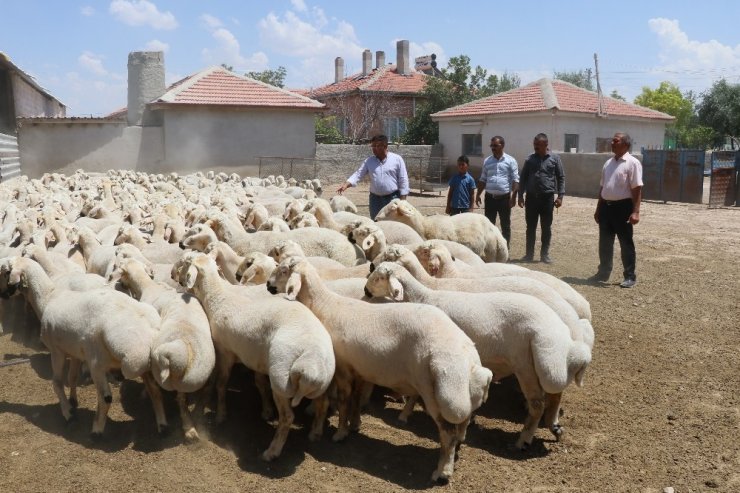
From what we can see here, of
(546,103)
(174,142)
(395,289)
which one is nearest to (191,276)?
(395,289)

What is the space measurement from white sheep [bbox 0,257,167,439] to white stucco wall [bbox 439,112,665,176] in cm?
2632

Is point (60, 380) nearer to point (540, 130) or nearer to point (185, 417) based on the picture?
point (185, 417)

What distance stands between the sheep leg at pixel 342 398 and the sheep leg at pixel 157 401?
53.3 inches

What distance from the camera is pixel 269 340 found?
5.29 m

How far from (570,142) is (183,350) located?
93.8 feet

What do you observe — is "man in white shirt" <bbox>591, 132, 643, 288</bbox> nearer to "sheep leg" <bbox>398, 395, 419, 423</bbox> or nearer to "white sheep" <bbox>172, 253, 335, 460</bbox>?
"sheep leg" <bbox>398, 395, 419, 423</bbox>

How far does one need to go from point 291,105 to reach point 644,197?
13714mm

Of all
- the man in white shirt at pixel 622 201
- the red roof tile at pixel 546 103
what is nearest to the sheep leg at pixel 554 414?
the man in white shirt at pixel 622 201

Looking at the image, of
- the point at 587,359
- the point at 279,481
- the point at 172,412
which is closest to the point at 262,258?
the point at 172,412

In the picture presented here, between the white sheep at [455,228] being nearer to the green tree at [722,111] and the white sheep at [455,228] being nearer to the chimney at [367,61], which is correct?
the chimney at [367,61]

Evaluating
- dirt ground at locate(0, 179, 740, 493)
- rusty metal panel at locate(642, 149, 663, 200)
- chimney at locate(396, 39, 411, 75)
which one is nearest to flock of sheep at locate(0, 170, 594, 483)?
dirt ground at locate(0, 179, 740, 493)

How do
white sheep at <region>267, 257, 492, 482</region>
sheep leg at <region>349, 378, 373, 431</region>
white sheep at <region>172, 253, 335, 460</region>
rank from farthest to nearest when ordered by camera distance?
sheep leg at <region>349, 378, 373, 431</region> → white sheep at <region>172, 253, 335, 460</region> → white sheep at <region>267, 257, 492, 482</region>

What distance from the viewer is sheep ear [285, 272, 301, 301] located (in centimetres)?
560

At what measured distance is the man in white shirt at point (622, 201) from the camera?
1002cm
